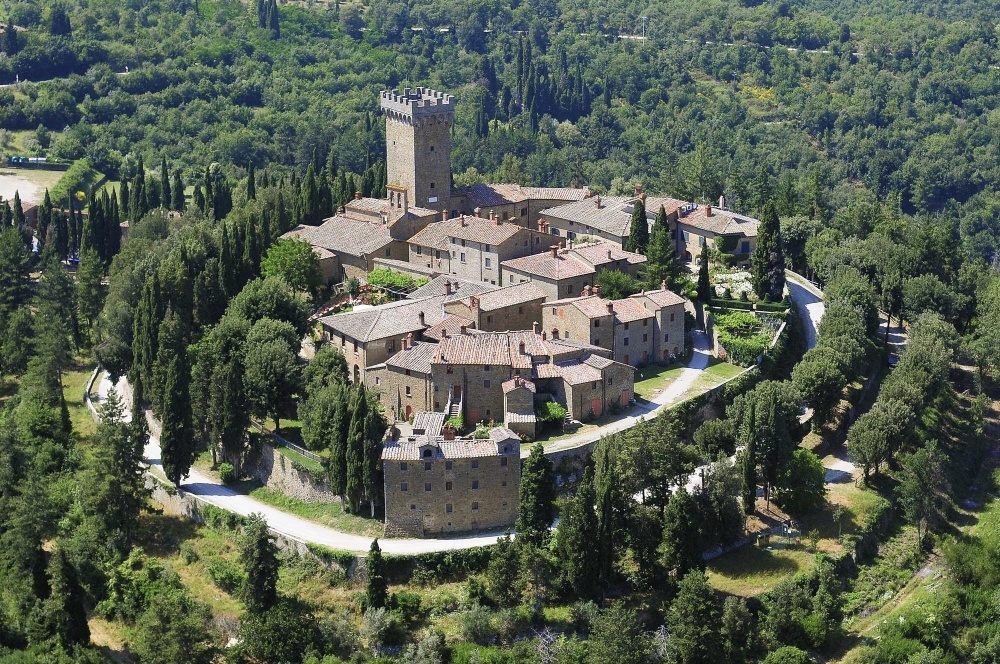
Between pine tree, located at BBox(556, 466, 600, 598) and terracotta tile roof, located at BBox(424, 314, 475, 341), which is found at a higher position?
terracotta tile roof, located at BBox(424, 314, 475, 341)

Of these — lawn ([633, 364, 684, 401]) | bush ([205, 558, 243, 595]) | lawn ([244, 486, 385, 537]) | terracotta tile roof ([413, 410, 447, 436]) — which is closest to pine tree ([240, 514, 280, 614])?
bush ([205, 558, 243, 595])

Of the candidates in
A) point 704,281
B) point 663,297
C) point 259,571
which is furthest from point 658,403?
point 259,571

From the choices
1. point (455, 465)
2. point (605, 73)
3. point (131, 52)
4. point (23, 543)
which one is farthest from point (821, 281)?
point (131, 52)

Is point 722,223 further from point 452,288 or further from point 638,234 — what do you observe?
point 452,288

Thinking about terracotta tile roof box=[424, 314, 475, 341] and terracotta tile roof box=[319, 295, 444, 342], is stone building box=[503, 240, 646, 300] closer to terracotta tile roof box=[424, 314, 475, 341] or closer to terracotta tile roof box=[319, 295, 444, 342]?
terracotta tile roof box=[319, 295, 444, 342]

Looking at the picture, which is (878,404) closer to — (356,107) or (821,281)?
(821,281)

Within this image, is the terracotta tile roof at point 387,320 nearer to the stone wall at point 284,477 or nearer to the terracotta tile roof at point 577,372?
the stone wall at point 284,477
